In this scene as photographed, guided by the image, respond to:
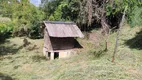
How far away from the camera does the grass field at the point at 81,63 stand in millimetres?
12344

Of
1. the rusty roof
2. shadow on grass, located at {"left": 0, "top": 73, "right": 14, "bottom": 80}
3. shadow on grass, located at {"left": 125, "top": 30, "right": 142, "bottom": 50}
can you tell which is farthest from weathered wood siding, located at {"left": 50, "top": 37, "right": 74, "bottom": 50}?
shadow on grass, located at {"left": 0, "top": 73, "right": 14, "bottom": 80}

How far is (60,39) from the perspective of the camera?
20.0 m

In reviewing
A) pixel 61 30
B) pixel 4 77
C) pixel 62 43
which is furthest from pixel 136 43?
pixel 4 77

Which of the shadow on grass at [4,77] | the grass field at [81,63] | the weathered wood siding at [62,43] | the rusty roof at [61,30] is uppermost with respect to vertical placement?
the rusty roof at [61,30]

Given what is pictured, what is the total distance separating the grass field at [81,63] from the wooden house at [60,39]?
102 cm

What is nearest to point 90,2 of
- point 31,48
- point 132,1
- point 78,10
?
point 78,10

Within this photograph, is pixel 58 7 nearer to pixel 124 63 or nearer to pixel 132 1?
pixel 132 1

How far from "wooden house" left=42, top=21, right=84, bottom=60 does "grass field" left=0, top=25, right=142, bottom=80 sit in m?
1.02

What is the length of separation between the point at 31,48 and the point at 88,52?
7437mm

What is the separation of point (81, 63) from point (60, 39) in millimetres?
5224

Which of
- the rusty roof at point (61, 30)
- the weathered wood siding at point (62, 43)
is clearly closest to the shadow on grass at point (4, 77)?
the rusty roof at point (61, 30)

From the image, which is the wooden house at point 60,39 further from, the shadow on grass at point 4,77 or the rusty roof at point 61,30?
the shadow on grass at point 4,77

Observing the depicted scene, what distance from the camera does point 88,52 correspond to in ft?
63.6

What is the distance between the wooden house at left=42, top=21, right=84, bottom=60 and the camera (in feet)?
64.0
